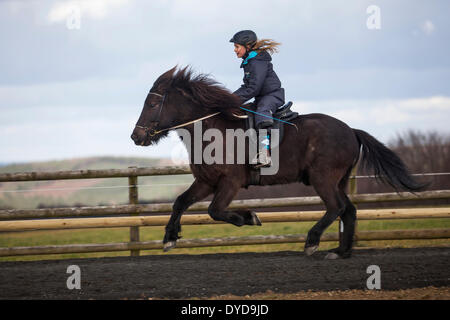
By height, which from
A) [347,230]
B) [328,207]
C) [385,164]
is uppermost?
[385,164]

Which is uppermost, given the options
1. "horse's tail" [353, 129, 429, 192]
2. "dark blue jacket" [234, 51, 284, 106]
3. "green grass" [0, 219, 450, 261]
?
"dark blue jacket" [234, 51, 284, 106]

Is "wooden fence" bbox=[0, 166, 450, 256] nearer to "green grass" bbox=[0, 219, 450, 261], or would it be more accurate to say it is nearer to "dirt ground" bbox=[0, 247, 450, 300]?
"dirt ground" bbox=[0, 247, 450, 300]

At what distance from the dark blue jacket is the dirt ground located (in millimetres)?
2042

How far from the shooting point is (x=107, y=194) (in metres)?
28.5

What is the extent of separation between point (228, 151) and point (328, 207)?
4.48 ft

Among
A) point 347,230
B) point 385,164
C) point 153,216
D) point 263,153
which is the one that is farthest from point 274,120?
point 153,216

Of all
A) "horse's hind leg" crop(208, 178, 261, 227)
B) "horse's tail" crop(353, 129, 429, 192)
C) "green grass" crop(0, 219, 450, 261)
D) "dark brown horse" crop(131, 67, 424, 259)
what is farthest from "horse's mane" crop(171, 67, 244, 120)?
"green grass" crop(0, 219, 450, 261)

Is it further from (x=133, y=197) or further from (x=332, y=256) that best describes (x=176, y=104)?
(x=332, y=256)

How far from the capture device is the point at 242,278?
5758 mm

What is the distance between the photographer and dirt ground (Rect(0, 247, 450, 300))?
16.9 feet

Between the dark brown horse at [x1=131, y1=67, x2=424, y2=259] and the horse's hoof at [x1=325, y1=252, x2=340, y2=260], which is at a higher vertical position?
the dark brown horse at [x1=131, y1=67, x2=424, y2=259]

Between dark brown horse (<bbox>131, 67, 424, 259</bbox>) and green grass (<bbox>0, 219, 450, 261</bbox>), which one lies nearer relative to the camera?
dark brown horse (<bbox>131, 67, 424, 259</bbox>)

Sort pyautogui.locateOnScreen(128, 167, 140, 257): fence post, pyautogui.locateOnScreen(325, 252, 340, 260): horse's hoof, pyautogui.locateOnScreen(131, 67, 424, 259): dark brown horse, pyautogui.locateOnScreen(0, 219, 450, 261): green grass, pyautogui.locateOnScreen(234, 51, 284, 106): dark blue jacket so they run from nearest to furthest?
pyautogui.locateOnScreen(131, 67, 424, 259): dark brown horse < pyautogui.locateOnScreen(234, 51, 284, 106): dark blue jacket < pyautogui.locateOnScreen(325, 252, 340, 260): horse's hoof < pyautogui.locateOnScreen(128, 167, 140, 257): fence post < pyautogui.locateOnScreen(0, 219, 450, 261): green grass

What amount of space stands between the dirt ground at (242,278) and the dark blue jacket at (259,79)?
6.70 ft
